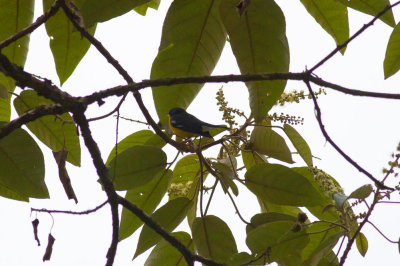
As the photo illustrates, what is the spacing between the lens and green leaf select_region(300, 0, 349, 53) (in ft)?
6.09

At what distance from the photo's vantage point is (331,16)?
1.87 meters

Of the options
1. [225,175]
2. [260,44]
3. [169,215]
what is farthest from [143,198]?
[260,44]

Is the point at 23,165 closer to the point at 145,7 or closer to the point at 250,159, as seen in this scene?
the point at 250,159

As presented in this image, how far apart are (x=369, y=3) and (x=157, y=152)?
34.3 inches

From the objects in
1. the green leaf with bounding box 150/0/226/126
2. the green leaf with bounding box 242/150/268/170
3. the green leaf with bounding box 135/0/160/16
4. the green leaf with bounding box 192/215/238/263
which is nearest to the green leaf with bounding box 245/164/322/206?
the green leaf with bounding box 192/215/238/263

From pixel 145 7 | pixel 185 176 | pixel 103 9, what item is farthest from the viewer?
pixel 145 7

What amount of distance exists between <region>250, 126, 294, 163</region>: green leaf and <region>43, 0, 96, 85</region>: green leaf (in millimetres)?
759

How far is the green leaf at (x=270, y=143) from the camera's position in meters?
1.95

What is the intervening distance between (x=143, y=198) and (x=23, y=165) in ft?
1.74

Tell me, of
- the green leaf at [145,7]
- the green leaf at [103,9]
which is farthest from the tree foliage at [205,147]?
the green leaf at [145,7]

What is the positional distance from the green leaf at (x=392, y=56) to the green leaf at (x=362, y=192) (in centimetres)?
43

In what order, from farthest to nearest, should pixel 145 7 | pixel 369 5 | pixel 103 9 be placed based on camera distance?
1. pixel 145 7
2. pixel 369 5
3. pixel 103 9

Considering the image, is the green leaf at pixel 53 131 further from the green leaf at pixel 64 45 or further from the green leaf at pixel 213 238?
the green leaf at pixel 213 238

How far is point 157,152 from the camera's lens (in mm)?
1820
